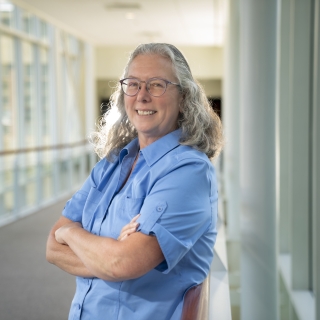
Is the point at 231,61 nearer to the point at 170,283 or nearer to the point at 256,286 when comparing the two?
the point at 256,286

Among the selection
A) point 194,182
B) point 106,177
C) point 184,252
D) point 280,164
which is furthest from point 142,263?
point 280,164

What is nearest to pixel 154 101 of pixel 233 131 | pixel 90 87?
pixel 233 131

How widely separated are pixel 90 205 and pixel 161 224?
0.47 meters

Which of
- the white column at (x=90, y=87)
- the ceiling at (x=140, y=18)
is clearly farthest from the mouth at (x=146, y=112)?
the white column at (x=90, y=87)

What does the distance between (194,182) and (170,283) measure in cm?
34

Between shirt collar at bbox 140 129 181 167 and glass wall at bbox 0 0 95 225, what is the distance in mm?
7041

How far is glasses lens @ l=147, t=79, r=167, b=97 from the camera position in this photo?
6.46 ft

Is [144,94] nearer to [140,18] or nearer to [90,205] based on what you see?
[90,205]

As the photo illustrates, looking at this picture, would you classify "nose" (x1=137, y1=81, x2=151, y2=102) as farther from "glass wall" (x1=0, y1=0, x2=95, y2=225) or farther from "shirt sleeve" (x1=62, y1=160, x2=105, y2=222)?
"glass wall" (x1=0, y1=0, x2=95, y2=225)

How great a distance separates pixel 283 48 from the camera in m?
5.14

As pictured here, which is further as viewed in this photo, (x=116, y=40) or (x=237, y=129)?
(x=116, y=40)

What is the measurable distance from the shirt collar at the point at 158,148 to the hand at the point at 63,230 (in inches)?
15.8

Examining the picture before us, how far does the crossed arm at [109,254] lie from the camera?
1700mm

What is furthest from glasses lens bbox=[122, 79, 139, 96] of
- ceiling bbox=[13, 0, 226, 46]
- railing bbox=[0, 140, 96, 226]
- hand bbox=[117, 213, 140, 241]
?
ceiling bbox=[13, 0, 226, 46]
